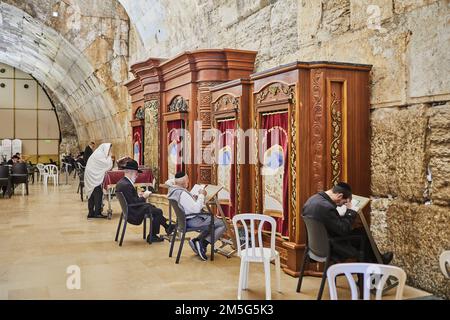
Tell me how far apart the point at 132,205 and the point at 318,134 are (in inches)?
101

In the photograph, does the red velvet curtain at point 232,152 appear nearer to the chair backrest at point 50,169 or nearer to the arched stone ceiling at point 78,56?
the arched stone ceiling at point 78,56

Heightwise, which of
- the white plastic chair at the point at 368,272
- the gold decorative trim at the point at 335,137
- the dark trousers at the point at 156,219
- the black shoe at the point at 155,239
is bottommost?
the black shoe at the point at 155,239

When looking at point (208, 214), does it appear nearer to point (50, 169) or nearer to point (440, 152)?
point (440, 152)

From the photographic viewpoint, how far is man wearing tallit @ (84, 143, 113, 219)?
26.0 feet

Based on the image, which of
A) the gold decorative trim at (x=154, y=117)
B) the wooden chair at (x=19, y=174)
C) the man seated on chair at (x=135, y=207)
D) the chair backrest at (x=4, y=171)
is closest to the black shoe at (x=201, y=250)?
the man seated on chair at (x=135, y=207)

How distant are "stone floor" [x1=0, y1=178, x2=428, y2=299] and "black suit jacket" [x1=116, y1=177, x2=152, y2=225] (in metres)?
0.34

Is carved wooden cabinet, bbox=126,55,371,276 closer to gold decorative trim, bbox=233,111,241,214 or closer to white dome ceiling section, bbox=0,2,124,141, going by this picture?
gold decorative trim, bbox=233,111,241,214

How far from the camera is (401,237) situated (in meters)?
4.34

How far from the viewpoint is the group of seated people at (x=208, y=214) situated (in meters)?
3.72

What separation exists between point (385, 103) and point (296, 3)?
7.08ft

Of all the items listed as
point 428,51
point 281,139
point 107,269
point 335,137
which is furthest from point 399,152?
point 107,269

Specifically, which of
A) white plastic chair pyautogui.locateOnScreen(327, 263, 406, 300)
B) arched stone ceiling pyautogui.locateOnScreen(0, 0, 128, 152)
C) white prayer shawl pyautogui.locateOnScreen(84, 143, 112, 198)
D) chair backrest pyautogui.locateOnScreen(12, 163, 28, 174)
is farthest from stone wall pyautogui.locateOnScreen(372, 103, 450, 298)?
arched stone ceiling pyautogui.locateOnScreen(0, 0, 128, 152)

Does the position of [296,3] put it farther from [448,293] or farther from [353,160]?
[448,293]

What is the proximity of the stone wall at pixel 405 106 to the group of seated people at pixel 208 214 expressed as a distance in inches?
16.9
